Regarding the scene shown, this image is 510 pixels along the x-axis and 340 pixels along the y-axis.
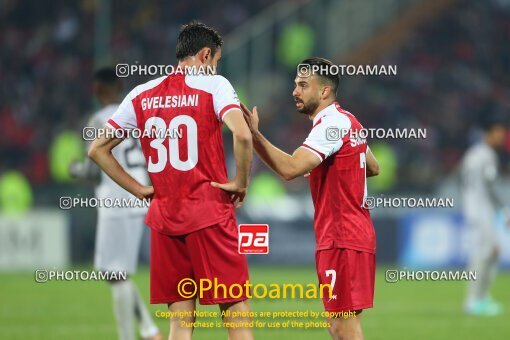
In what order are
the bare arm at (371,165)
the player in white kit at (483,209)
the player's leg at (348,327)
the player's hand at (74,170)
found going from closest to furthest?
the player's leg at (348,327) → the bare arm at (371,165) → the player's hand at (74,170) → the player in white kit at (483,209)

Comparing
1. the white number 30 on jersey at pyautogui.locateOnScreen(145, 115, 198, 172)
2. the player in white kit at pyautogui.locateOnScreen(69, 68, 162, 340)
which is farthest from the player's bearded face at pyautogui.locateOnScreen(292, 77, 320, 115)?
the player in white kit at pyautogui.locateOnScreen(69, 68, 162, 340)

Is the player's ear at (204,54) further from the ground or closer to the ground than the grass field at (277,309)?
further from the ground

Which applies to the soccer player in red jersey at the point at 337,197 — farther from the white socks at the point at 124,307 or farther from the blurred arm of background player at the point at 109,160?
the white socks at the point at 124,307

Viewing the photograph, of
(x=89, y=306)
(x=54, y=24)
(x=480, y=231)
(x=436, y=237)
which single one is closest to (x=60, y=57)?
(x=54, y=24)

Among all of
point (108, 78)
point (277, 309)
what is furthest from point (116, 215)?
point (277, 309)

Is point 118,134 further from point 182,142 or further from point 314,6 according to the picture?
point 314,6

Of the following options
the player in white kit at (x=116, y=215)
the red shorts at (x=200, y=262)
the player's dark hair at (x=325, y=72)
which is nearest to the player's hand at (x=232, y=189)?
the red shorts at (x=200, y=262)

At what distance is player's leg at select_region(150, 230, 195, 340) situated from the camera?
21.4 feet

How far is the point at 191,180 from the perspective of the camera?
6.43 metres

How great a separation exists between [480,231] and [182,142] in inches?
336

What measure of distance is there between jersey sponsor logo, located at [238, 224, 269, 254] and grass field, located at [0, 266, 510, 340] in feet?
12.8

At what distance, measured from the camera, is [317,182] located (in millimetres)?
6824

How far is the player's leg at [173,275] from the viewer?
6.54 meters

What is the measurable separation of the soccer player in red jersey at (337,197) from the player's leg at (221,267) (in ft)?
1.88
